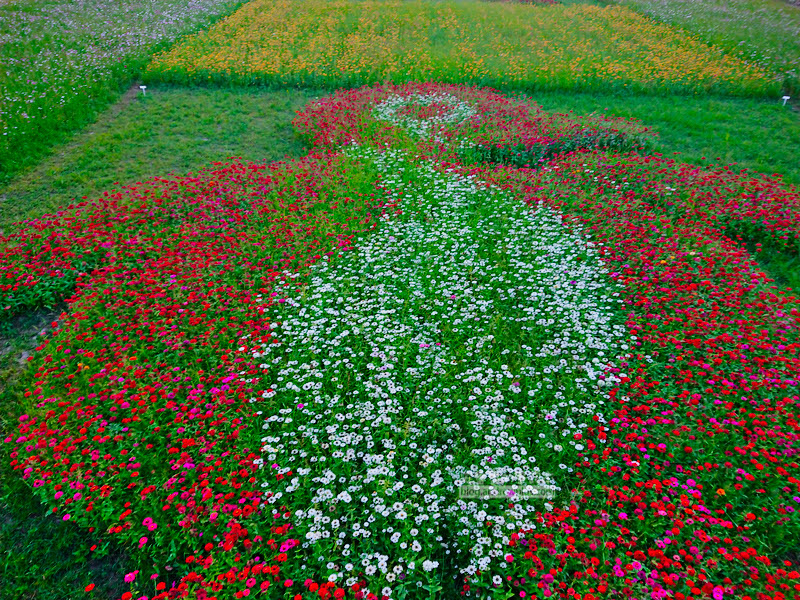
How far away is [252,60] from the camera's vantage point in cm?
1692

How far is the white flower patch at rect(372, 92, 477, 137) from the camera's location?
41.3ft

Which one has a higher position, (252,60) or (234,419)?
(252,60)

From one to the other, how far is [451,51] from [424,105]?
20.8 ft

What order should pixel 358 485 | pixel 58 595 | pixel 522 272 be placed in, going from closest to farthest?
pixel 58 595 → pixel 358 485 → pixel 522 272

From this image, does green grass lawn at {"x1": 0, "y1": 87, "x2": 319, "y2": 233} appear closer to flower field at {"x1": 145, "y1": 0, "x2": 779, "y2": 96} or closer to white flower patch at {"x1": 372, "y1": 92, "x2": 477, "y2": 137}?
flower field at {"x1": 145, "y1": 0, "x2": 779, "y2": 96}

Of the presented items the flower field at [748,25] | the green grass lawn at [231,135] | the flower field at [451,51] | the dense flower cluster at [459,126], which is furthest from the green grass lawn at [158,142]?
the flower field at [748,25]

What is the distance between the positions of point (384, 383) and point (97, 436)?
3093mm

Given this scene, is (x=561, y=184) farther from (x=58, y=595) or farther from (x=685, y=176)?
(x=58, y=595)

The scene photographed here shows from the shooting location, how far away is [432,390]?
18.4 ft

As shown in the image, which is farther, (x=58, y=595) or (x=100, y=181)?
(x=100, y=181)

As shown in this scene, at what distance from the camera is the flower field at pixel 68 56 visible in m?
11.9

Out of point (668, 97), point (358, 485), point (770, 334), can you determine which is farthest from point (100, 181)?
point (668, 97)

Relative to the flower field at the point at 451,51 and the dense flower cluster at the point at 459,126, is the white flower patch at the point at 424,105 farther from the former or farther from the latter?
the flower field at the point at 451,51

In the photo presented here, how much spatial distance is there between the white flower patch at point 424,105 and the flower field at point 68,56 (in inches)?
321
